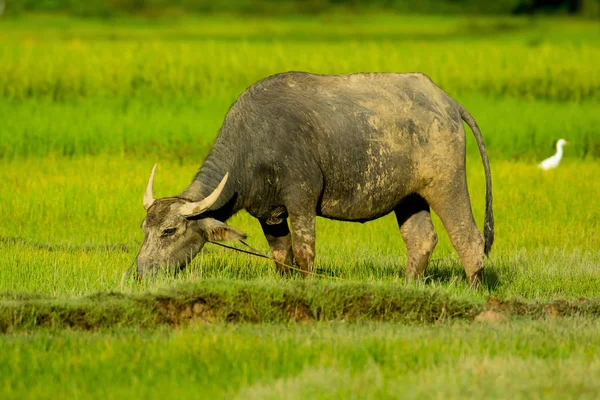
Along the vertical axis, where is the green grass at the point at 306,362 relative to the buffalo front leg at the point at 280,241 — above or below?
below

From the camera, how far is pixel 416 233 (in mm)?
7586

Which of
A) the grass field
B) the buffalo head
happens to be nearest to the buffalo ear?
the buffalo head

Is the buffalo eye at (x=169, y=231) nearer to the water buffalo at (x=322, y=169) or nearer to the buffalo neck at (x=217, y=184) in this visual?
the water buffalo at (x=322, y=169)

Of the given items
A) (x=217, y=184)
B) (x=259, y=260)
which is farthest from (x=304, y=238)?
(x=259, y=260)

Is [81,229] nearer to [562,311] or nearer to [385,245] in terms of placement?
[385,245]

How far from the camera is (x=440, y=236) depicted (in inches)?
378

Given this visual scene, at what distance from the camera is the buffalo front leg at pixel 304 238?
6867mm

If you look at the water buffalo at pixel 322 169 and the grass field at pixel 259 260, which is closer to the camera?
the grass field at pixel 259 260

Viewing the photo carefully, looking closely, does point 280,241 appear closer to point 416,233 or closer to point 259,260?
point 259,260

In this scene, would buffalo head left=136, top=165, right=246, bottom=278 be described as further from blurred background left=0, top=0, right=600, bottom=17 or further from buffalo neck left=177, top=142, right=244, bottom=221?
blurred background left=0, top=0, right=600, bottom=17

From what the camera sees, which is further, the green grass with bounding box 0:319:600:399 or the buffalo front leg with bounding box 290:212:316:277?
the buffalo front leg with bounding box 290:212:316:277

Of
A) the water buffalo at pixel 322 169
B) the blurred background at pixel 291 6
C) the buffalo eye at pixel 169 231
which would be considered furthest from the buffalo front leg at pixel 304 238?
the blurred background at pixel 291 6

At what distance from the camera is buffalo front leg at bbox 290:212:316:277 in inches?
270

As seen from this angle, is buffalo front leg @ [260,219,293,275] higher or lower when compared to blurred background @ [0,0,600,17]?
lower
